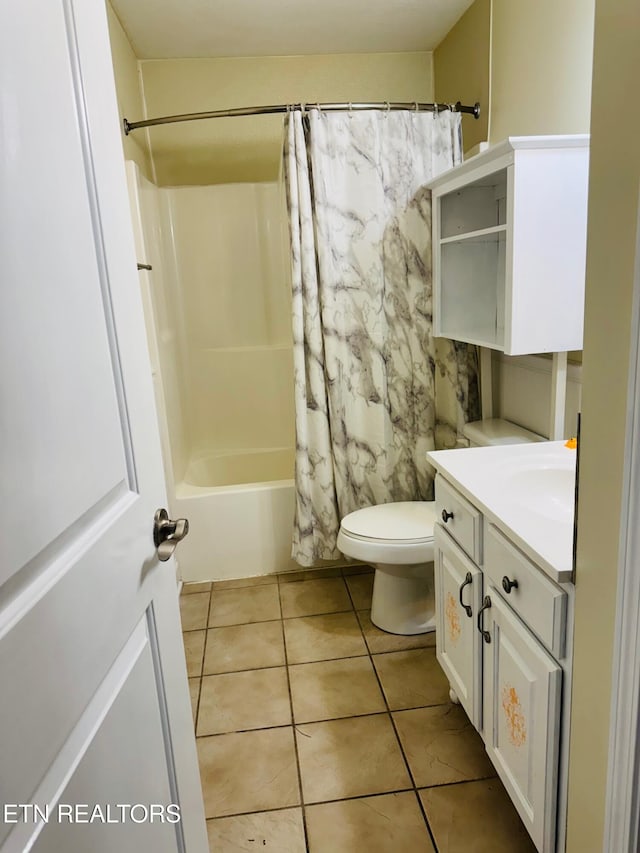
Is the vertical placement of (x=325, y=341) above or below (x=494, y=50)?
below

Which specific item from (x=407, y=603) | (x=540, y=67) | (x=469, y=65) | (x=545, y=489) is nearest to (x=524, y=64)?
(x=540, y=67)

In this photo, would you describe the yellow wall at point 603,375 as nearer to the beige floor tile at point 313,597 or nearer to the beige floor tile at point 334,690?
the beige floor tile at point 334,690

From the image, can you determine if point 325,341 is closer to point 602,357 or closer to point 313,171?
point 313,171

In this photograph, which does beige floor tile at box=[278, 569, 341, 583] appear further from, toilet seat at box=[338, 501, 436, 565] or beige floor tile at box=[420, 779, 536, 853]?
beige floor tile at box=[420, 779, 536, 853]

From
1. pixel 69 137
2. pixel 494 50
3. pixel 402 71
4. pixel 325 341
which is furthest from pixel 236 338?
pixel 69 137

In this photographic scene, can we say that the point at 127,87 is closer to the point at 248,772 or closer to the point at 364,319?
the point at 364,319

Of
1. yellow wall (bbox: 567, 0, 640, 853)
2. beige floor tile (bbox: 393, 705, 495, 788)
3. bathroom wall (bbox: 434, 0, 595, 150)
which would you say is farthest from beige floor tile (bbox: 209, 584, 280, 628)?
bathroom wall (bbox: 434, 0, 595, 150)

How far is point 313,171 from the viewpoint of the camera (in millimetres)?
2295

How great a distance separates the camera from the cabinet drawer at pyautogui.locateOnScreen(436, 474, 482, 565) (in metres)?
1.43

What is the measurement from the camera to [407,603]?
7.41 feet

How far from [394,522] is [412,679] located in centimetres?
56

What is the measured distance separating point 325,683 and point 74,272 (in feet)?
5.58

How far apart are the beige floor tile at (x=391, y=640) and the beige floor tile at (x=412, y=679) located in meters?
0.03

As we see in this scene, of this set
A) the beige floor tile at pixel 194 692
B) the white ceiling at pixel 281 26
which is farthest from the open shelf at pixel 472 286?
the beige floor tile at pixel 194 692
